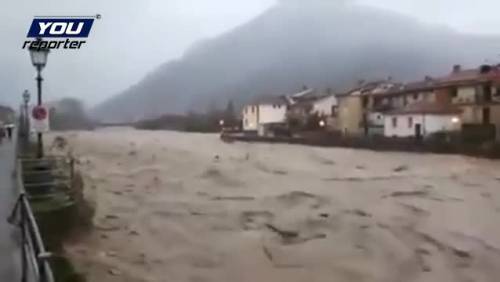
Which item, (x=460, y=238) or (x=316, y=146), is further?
(x=316, y=146)

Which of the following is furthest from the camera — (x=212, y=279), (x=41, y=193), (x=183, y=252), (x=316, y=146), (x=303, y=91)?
(x=303, y=91)

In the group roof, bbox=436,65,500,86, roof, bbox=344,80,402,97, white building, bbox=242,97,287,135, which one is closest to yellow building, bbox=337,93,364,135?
roof, bbox=344,80,402,97

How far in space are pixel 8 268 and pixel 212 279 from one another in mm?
2661

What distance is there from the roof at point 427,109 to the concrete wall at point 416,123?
0.60 ft

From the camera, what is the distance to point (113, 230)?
689cm

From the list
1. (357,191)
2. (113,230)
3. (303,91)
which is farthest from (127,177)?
(303,91)

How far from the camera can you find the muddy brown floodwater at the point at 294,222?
5.72 meters

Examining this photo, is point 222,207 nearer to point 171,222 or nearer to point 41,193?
point 171,222

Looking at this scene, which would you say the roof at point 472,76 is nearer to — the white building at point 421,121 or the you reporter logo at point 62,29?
the white building at point 421,121

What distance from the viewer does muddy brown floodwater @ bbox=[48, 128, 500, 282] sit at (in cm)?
572

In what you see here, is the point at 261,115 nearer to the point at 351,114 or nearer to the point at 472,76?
the point at 351,114

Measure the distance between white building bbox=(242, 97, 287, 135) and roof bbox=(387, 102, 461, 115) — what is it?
6.25 meters

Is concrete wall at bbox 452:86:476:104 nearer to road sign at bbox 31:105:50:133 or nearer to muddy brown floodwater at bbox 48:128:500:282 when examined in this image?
muddy brown floodwater at bbox 48:128:500:282

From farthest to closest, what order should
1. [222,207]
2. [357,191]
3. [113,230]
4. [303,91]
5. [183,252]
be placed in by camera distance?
[303,91] < [357,191] < [222,207] < [113,230] < [183,252]
